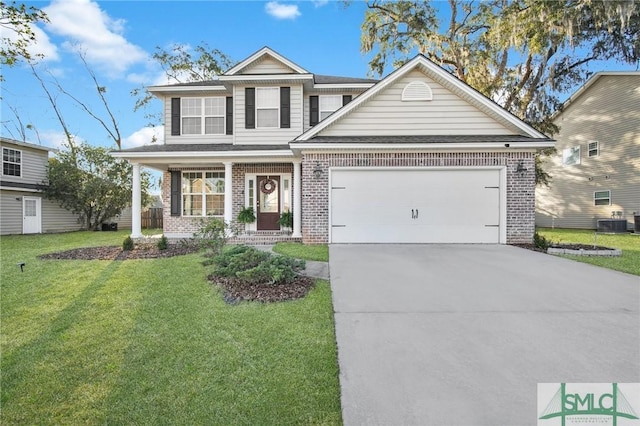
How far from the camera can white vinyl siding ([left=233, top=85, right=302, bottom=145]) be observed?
12367 mm

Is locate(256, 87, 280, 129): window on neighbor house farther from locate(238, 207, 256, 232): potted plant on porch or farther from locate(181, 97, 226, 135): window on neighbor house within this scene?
locate(238, 207, 256, 232): potted plant on porch

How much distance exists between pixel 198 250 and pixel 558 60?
19664 millimetres

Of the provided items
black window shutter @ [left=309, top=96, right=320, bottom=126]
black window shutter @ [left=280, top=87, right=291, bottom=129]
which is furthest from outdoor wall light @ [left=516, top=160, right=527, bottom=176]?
black window shutter @ [left=280, top=87, right=291, bottom=129]

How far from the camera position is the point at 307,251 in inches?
327

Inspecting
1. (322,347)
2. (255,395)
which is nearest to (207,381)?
(255,395)

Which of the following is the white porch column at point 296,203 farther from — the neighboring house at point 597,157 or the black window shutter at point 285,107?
the neighboring house at point 597,157

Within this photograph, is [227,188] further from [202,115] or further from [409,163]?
[409,163]

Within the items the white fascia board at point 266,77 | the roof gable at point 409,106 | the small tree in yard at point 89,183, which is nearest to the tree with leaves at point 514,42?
the roof gable at point 409,106

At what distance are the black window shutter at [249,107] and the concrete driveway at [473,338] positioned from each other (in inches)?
311

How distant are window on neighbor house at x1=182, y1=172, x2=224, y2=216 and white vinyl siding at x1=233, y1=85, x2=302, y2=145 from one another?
72.8 inches

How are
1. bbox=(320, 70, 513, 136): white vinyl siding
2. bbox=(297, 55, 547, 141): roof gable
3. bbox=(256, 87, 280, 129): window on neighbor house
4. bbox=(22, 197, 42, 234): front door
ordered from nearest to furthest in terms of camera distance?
bbox=(297, 55, 547, 141): roof gable
bbox=(320, 70, 513, 136): white vinyl siding
bbox=(256, 87, 280, 129): window on neighbor house
bbox=(22, 197, 42, 234): front door

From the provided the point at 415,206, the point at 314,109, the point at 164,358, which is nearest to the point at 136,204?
the point at 314,109

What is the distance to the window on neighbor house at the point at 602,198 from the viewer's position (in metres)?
17.7

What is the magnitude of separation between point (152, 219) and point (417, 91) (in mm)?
17748
